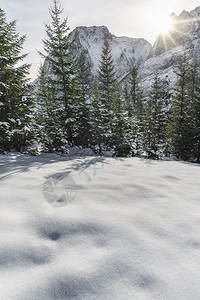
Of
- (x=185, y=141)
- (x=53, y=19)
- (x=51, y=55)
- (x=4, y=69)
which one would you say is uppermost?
(x=53, y=19)

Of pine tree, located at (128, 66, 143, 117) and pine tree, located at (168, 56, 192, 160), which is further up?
pine tree, located at (128, 66, 143, 117)

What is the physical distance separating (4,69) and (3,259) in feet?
38.9

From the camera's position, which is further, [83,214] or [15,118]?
[15,118]

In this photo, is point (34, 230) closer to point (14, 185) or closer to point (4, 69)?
point (14, 185)

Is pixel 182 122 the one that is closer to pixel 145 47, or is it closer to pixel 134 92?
pixel 134 92

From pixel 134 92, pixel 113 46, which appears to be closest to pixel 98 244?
pixel 134 92

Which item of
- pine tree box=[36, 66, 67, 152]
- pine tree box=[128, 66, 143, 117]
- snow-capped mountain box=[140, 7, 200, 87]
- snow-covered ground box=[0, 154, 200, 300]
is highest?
snow-capped mountain box=[140, 7, 200, 87]

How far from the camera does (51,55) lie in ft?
45.2

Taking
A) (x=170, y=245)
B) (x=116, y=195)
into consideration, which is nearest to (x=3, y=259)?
(x=170, y=245)

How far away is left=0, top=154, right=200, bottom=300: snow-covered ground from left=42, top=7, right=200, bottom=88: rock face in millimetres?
81088

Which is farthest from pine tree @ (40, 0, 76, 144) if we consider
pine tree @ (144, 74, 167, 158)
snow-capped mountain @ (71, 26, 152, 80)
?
snow-capped mountain @ (71, 26, 152, 80)

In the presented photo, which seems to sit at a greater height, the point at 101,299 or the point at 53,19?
the point at 53,19

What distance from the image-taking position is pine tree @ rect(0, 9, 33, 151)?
1005cm

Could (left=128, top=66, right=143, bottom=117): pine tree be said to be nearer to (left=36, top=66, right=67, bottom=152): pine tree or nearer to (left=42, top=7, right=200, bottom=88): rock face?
(left=36, top=66, right=67, bottom=152): pine tree
